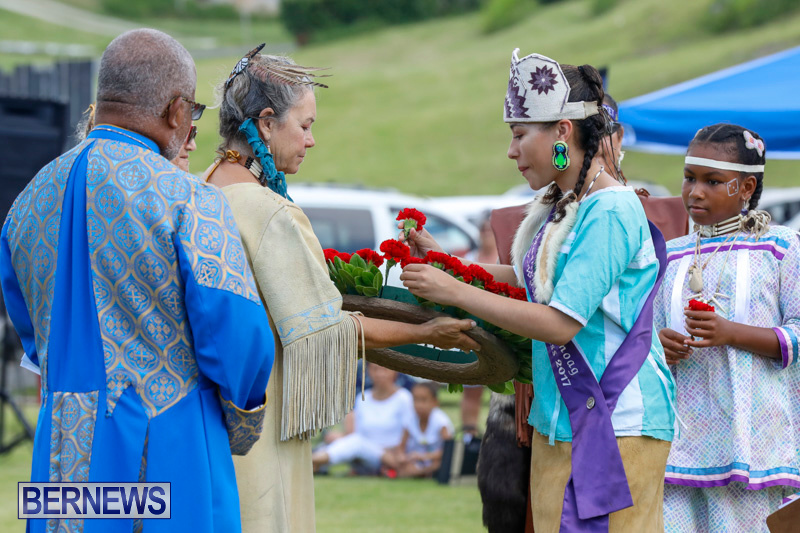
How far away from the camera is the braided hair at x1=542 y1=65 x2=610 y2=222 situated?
297cm

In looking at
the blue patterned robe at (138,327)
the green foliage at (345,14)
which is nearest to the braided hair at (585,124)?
the blue patterned robe at (138,327)

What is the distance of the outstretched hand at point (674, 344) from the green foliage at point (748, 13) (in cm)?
4291

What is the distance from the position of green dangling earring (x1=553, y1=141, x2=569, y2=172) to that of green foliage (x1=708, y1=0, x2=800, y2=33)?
143 feet

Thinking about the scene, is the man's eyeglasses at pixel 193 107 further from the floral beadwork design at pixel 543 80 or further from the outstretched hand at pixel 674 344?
the outstretched hand at pixel 674 344

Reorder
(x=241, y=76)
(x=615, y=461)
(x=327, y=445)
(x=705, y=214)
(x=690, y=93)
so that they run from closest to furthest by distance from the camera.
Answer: (x=615, y=461), (x=241, y=76), (x=705, y=214), (x=690, y=93), (x=327, y=445)

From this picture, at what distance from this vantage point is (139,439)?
7.84 ft

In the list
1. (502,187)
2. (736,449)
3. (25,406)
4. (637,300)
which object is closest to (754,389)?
(736,449)

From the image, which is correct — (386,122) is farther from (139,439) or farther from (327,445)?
(139,439)

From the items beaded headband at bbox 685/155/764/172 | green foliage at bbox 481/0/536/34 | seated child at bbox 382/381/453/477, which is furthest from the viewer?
green foliage at bbox 481/0/536/34

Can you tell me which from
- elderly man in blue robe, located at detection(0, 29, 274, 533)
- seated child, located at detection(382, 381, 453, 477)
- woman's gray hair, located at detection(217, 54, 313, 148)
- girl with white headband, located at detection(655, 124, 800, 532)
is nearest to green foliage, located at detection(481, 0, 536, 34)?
seated child, located at detection(382, 381, 453, 477)

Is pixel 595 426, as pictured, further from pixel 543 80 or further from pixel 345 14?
pixel 345 14

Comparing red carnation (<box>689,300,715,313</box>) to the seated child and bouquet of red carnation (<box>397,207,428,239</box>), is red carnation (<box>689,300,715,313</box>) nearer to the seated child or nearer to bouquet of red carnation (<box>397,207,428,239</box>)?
bouquet of red carnation (<box>397,207,428,239</box>)

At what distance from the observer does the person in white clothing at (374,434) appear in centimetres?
792

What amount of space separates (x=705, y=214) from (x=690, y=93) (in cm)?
253
